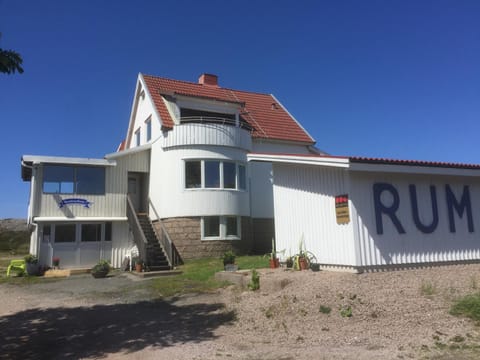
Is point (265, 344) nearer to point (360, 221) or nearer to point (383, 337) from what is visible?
point (383, 337)

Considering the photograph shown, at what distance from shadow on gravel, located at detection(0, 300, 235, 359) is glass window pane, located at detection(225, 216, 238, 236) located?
985cm

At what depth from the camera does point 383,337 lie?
22.0 ft

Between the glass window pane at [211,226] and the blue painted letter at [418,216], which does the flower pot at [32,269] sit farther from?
the blue painted letter at [418,216]

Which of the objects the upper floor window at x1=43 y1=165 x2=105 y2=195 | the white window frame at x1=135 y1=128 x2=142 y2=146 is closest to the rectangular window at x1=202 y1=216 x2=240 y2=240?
the upper floor window at x1=43 y1=165 x2=105 y2=195

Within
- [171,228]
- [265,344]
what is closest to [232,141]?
[171,228]

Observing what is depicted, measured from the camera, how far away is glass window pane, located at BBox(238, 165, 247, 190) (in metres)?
21.5

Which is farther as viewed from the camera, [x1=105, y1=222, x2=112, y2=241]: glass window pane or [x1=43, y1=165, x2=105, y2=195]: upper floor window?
[x1=105, y1=222, x2=112, y2=241]: glass window pane

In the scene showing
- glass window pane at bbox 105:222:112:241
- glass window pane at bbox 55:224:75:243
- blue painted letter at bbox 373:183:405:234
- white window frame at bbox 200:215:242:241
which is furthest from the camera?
glass window pane at bbox 105:222:112:241

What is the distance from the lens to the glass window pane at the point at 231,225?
2088 cm

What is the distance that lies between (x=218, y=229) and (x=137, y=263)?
4.45m

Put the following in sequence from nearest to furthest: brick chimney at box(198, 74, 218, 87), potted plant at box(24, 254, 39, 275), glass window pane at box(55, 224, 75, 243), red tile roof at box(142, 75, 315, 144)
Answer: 1. potted plant at box(24, 254, 39, 275)
2. glass window pane at box(55, 224, 75, 243)
3. red tile roof at box(142, 75, 315, 144)
4. brick chimney at box(198, 74, 218, 87)

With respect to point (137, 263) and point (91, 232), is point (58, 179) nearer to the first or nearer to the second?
point (91, 232)

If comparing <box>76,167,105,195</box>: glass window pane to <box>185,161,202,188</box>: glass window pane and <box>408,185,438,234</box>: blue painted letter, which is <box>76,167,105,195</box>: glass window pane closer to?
<box>185,161,202,188</box>: glass window pane

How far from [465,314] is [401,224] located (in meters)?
4.28
